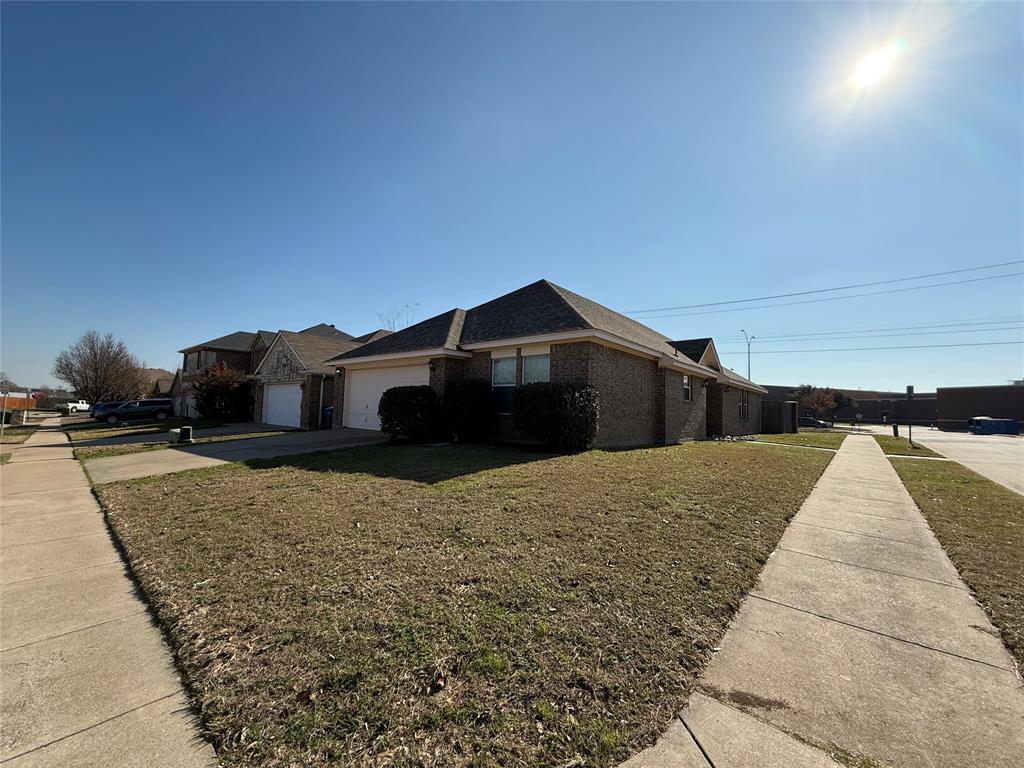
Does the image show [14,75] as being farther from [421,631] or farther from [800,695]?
[800,695]

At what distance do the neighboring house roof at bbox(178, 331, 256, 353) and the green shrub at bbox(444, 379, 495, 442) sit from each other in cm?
2785

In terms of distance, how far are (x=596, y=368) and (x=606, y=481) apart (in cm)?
470

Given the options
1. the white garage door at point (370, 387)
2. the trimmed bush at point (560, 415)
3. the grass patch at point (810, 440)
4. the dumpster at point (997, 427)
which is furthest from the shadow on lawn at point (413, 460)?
the dumpster at point (997, 427)

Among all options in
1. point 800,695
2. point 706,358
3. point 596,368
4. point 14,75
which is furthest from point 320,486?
point 706,358

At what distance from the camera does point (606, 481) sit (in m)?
7.37

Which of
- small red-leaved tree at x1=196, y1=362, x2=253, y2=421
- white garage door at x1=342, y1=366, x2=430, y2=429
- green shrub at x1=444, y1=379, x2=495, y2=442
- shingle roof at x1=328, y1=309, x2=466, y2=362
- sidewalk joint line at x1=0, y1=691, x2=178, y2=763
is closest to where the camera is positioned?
sidewalk joint line at x1=0, y1=691, x2=178, y2=763

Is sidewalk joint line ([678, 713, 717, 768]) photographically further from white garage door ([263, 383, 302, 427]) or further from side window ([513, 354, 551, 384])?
white garage door ([263, 383, 302, 427])

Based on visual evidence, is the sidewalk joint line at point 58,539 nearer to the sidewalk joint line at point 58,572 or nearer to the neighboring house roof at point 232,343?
the sidewalk joint line at point 58,572

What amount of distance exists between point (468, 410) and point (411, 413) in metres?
1.66

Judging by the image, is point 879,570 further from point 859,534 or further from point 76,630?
point 76,630

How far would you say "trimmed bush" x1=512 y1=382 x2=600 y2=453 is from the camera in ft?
33.8

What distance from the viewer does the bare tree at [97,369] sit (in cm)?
4094

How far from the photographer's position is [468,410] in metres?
12.3

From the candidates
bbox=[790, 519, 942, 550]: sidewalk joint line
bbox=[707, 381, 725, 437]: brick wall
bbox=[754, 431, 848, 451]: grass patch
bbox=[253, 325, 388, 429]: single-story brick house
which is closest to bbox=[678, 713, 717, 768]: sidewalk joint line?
bbox=[790, 519, 942, 550]: sidewalk joint line
